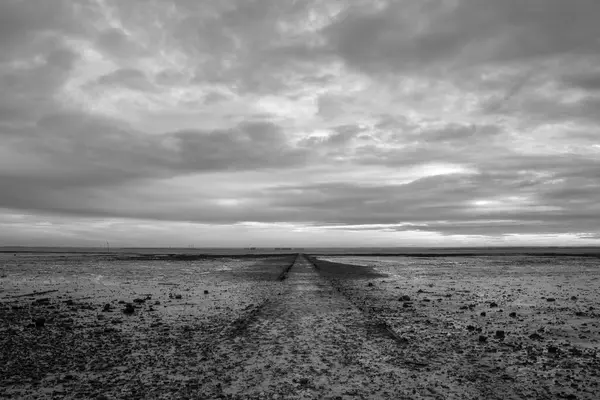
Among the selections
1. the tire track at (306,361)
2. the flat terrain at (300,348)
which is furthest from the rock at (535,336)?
the tire track at (306,361)

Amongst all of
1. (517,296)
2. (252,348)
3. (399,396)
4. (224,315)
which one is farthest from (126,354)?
(517,296)

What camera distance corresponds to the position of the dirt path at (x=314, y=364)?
339 inches

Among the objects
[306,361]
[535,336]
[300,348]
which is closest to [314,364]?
[306,361]

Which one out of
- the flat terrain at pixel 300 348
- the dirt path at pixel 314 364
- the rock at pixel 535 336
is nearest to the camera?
the dirt path at pixel 314 364

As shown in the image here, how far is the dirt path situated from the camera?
28.2ft

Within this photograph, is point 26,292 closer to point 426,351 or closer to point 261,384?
point 261,384

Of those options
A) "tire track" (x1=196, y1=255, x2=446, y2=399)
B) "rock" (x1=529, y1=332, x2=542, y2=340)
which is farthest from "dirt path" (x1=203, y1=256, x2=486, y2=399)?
"rock" (x1=529, y1=332, x2=542, y2=340)

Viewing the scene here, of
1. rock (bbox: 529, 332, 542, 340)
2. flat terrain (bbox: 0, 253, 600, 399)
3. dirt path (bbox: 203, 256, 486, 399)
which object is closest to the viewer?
dirt path (bbox: 203, 256, 486, 399)

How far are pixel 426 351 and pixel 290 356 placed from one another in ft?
14.0

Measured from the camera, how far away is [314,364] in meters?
10.6

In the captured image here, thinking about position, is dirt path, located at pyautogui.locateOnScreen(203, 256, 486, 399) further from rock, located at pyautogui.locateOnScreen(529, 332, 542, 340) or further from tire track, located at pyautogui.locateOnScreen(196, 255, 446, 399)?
rock, located at pyautogui.locateOnScreen(529, 332, 542, 340)

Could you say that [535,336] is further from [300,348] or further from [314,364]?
[314,364]

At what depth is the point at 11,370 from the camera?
33.0ft

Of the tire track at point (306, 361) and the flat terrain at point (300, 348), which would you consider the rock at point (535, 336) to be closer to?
the flat terrain at point (300, 348)
